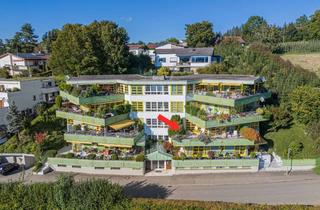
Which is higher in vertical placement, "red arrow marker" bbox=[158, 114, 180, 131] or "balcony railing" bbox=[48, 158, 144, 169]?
"red arrow marker" bbox=[158, 114, 180, 131]

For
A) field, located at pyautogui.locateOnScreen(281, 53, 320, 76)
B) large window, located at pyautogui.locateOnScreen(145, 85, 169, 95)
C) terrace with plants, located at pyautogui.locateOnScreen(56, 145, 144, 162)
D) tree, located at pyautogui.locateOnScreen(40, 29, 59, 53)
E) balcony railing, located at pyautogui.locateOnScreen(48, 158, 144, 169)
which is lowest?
balcony railing, located at pyautogui.locateOnScreen(48, 158, 144, 169)

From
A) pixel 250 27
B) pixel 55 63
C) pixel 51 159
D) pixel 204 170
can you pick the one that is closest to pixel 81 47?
pixel 55 63

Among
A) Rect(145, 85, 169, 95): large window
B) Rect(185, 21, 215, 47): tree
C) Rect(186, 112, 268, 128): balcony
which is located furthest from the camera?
Rect(185, 21, 215, 47): tree

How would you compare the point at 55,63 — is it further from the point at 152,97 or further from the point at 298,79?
the point at 298,79

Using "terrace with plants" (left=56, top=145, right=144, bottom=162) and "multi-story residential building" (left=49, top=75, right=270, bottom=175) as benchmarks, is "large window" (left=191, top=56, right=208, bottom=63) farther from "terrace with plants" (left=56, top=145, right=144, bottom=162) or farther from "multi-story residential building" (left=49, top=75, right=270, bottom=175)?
"terrace with plants" (left=56, top=145, right=144, bottom=162)

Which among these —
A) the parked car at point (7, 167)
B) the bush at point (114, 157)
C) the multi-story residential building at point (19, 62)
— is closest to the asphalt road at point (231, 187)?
the parked car at point (7, 167)

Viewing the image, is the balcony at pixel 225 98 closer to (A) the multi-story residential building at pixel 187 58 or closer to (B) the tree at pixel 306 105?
(B) the tree at pixel 306 105

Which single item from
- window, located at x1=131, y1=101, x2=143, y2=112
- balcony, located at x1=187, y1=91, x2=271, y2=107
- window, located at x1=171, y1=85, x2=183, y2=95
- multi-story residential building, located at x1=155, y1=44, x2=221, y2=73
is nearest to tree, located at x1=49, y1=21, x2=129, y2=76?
multi-story residential building, located at x1=155, y1=44, x2=221, y2=73
